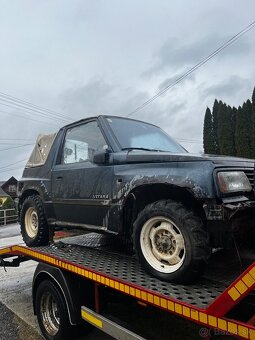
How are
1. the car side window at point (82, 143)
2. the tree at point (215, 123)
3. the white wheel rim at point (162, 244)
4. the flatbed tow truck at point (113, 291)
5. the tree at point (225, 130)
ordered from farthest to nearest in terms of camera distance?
the tree at point (215, 123), the tree at point (225, 130), the car side window at point (82, 143), the white wheel rim at point (162, 244), the flatbed tow truck at point (113, 291)

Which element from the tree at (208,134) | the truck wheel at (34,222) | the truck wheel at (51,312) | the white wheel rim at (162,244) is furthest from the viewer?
the tree at (208,134)

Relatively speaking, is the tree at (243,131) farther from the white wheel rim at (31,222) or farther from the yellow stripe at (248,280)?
the yellow stripe at (248,280)

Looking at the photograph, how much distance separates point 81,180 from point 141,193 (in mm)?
944

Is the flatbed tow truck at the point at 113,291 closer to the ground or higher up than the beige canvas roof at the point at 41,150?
closer to the ground

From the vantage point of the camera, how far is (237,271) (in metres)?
3.18

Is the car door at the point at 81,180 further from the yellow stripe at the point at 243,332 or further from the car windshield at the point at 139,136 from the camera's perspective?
the yellow stripe at the point at 243,332

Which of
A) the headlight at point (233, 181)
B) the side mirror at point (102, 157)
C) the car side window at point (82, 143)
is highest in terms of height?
the car side window at point (82, 143)

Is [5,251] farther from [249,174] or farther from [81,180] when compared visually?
[249,174]

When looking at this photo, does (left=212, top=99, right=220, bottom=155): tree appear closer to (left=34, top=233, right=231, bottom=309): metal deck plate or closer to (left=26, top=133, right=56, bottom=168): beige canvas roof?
(left=34, top=233, right=231, bottom=309): metal deck plate

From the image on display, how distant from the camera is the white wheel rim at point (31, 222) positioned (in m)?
5.13

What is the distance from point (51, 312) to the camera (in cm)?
441

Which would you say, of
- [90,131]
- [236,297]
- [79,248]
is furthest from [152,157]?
[79,248]

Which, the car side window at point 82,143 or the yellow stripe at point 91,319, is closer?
the yellow stripe at point 91,319

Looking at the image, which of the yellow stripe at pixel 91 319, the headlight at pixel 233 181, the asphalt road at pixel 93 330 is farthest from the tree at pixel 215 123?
the headlight at pixel 233 181
